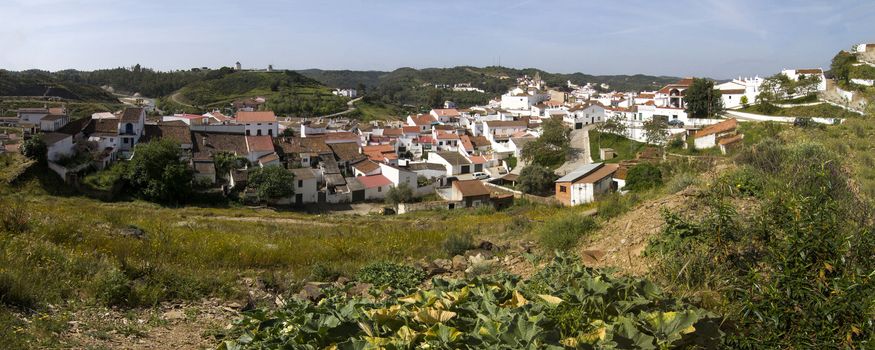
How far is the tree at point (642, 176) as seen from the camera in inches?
893

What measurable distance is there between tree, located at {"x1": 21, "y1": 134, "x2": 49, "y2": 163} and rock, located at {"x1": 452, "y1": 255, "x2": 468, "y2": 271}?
1116 inches

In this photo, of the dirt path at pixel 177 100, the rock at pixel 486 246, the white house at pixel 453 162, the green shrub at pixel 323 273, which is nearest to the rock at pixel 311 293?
the green shrub at pixel 323 273

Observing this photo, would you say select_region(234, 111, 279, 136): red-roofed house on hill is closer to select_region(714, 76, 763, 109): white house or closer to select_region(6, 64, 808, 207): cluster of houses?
select_region(6, 64, 808, 207): cluster of houses

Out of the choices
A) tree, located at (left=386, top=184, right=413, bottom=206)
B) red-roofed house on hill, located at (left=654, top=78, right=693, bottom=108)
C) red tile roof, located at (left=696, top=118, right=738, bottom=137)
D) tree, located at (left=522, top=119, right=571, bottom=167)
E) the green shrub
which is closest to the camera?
the green shrub

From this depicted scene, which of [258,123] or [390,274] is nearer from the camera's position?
[390,274]

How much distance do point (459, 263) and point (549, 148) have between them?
3579 cm

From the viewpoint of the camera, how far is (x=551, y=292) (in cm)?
348

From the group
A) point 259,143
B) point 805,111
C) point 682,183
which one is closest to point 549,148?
point 805,111

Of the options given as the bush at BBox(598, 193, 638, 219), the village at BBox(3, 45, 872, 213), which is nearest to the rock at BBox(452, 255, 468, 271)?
the bush at BBox(598, 193, 638, 219)

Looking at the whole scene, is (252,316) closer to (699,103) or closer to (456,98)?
(699,103)

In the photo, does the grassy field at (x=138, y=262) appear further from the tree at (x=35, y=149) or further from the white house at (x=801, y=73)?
the white house at (x=801, y=73)

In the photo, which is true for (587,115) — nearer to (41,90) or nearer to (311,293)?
(311,293)

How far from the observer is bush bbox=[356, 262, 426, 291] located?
21.3ft

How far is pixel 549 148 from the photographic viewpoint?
42406 millimetres
